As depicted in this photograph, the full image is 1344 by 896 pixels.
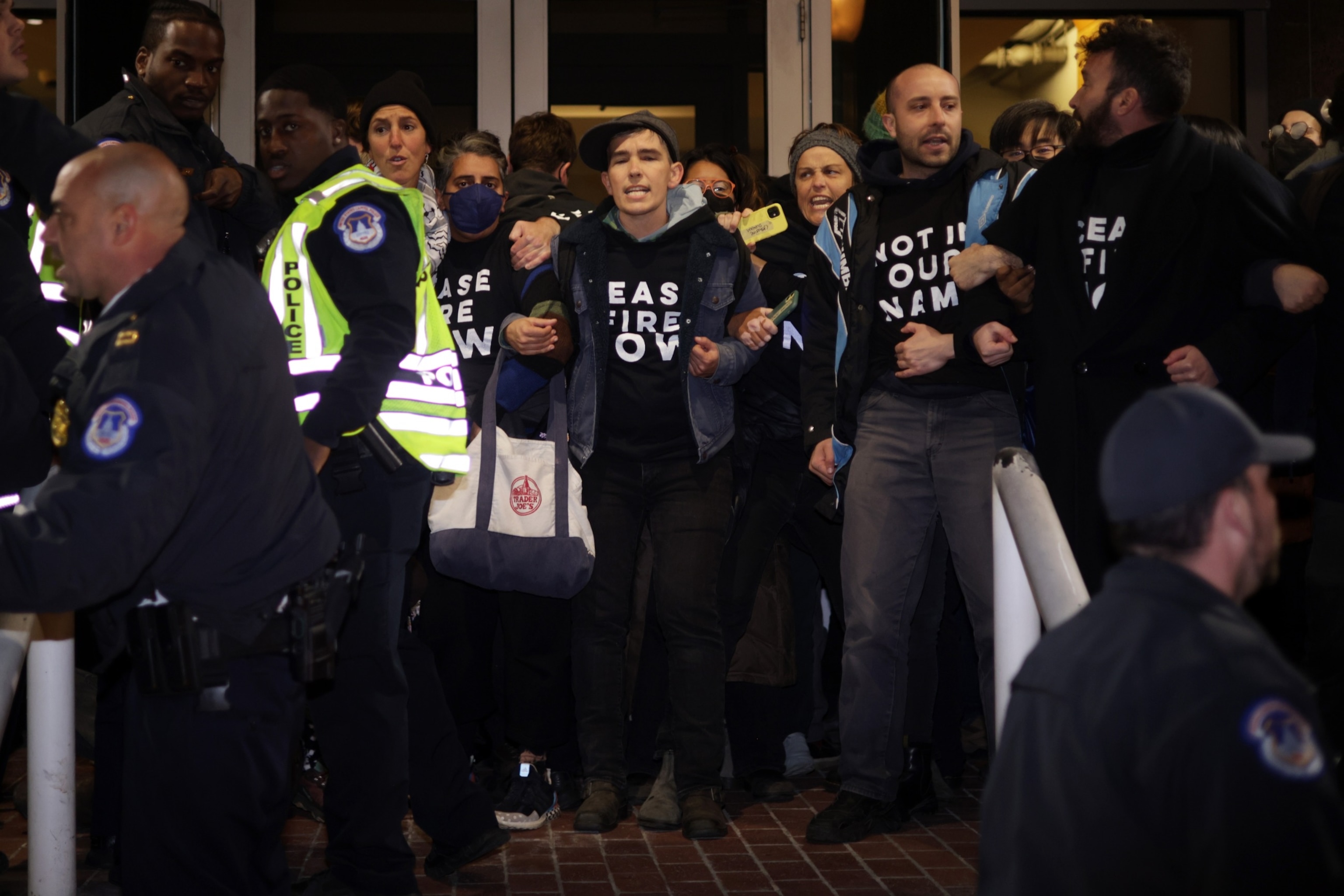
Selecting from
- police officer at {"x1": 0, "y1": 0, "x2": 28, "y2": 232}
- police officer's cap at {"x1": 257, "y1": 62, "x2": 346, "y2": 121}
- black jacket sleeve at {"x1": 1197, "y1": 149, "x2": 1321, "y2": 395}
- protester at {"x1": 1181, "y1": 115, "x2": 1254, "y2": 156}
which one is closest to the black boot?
black jacket sleeve at {"x1": 1197, "y1": 149, "x2": 1321, "y2": 395}

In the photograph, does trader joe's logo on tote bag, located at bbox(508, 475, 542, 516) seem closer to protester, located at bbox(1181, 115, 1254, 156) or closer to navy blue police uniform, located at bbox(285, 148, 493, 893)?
navy blue police uniform, located at bbox(285, 148, 493, 893)

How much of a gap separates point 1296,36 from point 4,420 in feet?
27.8

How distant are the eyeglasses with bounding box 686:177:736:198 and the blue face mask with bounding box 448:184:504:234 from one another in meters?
1.16

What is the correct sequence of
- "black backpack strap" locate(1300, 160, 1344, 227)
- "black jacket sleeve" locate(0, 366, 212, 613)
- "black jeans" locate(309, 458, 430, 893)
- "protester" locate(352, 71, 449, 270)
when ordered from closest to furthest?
"black jacket sleeve" locate(0, 366, 212, 613) < "black jeans" locate(309, 458, 430, 893) < "black backpack strap" locate(1300, 160, 1344, 227) < "protester" locate(352, 71, 449, 270)

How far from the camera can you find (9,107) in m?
3.65

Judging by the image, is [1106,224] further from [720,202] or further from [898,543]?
[720,202]

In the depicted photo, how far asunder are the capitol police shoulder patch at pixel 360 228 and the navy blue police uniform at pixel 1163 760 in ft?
7.67

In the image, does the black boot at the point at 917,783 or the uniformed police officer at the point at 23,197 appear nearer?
the uniformed police officer at the point at 23,197

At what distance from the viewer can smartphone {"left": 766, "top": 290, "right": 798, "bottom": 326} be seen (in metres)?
5.13

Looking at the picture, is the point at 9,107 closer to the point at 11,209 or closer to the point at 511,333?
the point at 11,209

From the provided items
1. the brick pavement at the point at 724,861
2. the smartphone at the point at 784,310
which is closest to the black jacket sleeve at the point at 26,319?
the brick pavement at the point at 724,861

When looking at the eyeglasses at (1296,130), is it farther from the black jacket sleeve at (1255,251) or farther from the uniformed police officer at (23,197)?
the uniformed police officer at (23,197)

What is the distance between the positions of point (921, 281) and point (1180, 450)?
305 cm

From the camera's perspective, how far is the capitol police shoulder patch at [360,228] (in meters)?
3.61
